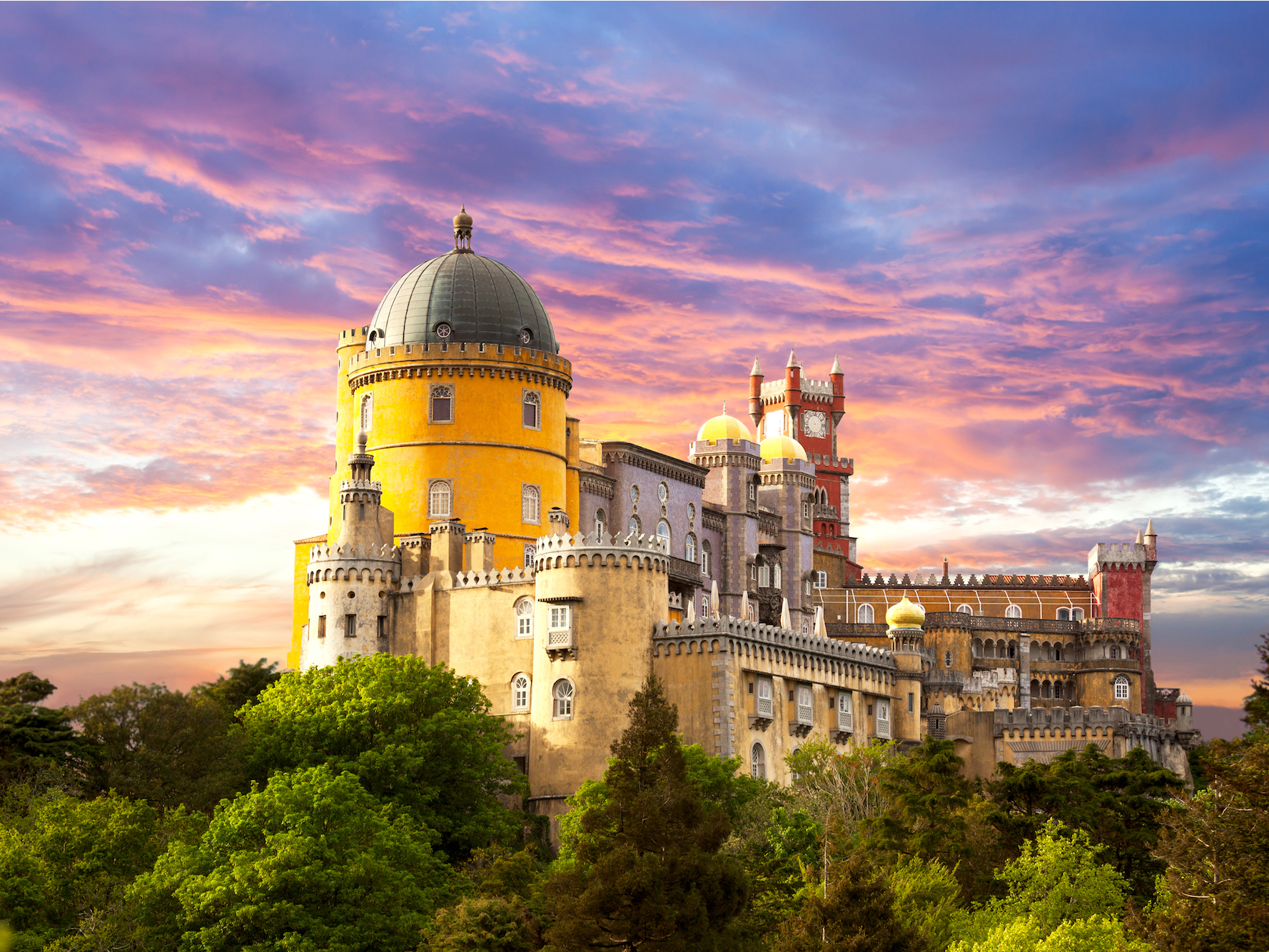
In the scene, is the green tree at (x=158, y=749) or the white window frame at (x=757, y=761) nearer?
the green tree at (x=158, y=749)

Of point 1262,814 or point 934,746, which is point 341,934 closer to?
point 934,746

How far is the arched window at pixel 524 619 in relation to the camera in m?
81.7

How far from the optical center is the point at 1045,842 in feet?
212

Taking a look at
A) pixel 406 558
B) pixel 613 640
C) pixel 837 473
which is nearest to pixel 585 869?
pixel 613 640

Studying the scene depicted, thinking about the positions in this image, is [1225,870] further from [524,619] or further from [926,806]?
[524,619]

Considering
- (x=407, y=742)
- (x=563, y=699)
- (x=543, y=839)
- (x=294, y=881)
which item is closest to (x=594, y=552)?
(x=563, y=699)

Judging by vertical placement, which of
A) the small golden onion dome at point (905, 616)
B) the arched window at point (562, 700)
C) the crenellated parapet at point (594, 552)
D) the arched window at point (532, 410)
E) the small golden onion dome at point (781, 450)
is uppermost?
the small golden onion dome at point (781, 450)

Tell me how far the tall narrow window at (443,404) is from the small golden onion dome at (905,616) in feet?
82.4

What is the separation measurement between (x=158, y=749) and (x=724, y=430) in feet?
157

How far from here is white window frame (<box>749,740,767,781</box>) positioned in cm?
7850

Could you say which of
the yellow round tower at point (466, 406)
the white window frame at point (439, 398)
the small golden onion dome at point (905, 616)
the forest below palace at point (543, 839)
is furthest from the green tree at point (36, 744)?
the small golden onion dome at point (905, 616)

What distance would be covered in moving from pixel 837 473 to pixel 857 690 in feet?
258

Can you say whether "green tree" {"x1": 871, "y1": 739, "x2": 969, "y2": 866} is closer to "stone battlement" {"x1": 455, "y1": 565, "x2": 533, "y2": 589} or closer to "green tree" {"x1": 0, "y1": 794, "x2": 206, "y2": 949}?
"stone battlement" {"x1": 455, "y1": 565, "x2": 533, "y2": 589}

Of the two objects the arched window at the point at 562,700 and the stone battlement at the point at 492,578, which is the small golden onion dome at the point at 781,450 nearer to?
the stone battlement at the point at 492,578
